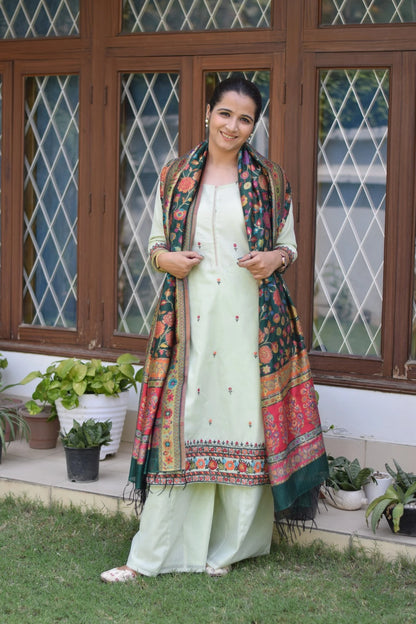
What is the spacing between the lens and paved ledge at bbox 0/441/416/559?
371cm

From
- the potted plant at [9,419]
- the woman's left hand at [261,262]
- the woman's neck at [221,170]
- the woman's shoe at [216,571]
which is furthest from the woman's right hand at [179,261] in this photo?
the potted plant at [9,419]

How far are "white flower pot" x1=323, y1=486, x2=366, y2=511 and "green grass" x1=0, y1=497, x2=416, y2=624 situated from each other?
0.31m

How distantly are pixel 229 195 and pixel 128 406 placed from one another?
1.93 metres

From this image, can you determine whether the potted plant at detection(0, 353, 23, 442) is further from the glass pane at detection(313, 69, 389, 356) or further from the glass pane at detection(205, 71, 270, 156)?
the glass pane at detection(205, 71, 270, 156)

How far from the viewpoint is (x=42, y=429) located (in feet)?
16.3

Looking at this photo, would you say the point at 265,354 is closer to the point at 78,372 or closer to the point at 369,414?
the point at 369,414

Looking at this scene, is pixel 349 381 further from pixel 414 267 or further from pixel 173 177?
pixel 173 177

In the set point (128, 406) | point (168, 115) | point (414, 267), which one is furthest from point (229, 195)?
point (128, 406)

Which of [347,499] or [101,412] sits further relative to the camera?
[101,412]

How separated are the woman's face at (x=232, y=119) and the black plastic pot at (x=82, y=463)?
1.62 meters

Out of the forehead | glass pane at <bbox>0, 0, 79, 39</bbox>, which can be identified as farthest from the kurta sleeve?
glass pane at <bbox>0, 0, 79, 39</bbox>

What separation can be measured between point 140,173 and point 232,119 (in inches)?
67.8

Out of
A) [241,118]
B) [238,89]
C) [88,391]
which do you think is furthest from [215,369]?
[88,391]

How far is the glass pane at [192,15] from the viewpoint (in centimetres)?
476
